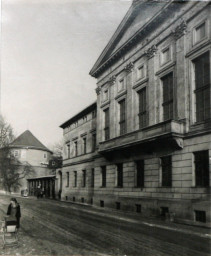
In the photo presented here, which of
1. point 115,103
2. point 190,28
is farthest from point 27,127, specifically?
point 115,103

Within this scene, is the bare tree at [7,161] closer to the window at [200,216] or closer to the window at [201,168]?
the window at [201,168]

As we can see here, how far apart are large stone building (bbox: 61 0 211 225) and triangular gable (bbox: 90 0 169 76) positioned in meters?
0.08

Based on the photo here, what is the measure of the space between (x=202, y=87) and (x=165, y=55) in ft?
15.4

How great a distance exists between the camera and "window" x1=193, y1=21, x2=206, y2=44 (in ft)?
55.5

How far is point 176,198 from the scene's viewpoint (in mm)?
17938

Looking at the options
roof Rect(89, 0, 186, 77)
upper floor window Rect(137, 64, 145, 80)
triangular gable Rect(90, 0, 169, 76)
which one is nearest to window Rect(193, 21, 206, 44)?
roof Rect(89, 0, 186, 77)

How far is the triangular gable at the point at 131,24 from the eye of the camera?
21.5m

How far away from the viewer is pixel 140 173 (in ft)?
73.1

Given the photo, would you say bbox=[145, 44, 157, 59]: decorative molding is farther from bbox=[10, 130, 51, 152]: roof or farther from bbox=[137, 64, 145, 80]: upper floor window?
bbox=[10, 130, 51, 152]: roof

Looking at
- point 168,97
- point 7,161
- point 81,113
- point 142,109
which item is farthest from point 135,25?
point 81,113

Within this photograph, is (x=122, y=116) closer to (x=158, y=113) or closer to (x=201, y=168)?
(x=158, y=113)

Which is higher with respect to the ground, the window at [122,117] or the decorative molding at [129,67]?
the decorative molding at [129,67]

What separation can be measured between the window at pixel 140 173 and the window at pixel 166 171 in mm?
2593

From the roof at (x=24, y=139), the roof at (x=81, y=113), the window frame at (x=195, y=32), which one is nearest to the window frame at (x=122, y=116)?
the roof at (x=81, y=113)
